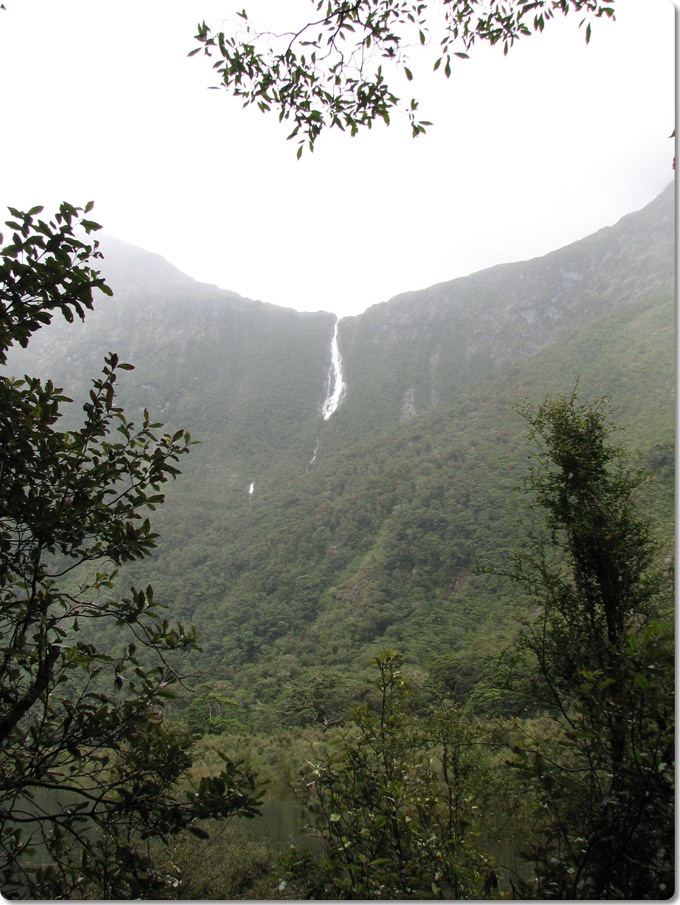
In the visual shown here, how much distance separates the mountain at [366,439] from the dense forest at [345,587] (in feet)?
1.22

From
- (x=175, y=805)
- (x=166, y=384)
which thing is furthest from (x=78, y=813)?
(x=166, y=384)

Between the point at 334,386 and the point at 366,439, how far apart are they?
20885 mm

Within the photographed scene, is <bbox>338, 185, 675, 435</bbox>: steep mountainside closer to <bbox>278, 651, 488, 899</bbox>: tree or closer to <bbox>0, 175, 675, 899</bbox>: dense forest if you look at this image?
<bbox>0, 175, 675, 899</bbox>: dense forest

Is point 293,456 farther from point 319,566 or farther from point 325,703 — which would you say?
point 325,703

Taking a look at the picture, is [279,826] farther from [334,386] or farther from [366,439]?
[334,386]

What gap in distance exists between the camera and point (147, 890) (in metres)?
1.49

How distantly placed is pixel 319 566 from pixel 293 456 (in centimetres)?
2668

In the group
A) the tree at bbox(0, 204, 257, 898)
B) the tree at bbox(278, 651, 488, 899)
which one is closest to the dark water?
the tree at bbox(278, 651, 488, 899)

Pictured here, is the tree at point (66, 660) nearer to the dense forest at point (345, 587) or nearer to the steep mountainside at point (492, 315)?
the dense forest at point (345, 587)

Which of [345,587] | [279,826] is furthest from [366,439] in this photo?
[279,826]

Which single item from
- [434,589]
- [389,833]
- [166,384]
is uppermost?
[166,384]

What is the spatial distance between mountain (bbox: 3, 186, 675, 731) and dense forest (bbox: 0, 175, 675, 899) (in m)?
0.37

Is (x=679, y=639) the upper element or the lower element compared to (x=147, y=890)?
upper

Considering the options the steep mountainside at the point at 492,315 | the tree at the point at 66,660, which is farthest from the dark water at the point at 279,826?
the steep mountainside at the point at 492,315
